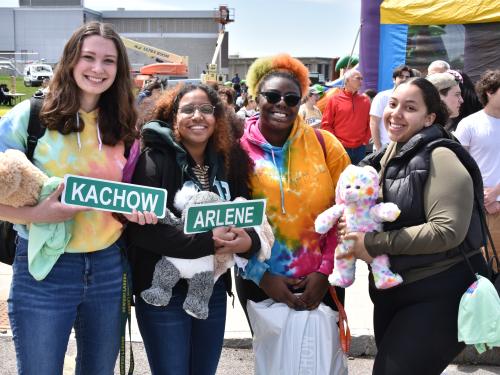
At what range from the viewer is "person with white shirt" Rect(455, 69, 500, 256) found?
13.4 feet

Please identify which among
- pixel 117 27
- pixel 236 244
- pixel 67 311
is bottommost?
pixel 67 311

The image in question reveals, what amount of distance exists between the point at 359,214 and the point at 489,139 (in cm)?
199

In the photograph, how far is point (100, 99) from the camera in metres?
2.60

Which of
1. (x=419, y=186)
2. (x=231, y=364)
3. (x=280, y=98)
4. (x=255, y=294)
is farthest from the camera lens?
(x=231, y=364)

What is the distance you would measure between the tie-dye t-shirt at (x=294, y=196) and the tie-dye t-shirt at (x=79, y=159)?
0.75m

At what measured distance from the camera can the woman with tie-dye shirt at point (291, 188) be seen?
2.84m

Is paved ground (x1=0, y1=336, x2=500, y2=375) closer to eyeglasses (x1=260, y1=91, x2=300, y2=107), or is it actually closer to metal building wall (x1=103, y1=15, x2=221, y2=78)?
eyeglasses (x1=260, y1=91, x2=300, y2=107)

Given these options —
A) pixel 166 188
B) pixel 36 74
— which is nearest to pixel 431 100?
pixel 166 188

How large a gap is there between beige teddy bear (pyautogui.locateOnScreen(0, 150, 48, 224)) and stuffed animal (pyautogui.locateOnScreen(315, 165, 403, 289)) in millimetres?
1284

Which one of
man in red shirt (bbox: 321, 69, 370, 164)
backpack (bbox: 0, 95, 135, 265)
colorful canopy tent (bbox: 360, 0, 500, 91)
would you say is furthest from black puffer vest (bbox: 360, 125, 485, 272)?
man in red shirt (bbox: 321, 69, 370, 164)

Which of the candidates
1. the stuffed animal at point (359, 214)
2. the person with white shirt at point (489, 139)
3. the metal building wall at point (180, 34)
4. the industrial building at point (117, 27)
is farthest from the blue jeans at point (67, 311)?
the metal building wall at point (180, 34)

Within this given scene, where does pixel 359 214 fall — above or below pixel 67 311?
above

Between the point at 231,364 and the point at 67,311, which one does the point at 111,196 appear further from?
the point at 231,364

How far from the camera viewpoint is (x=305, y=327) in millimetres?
2832
